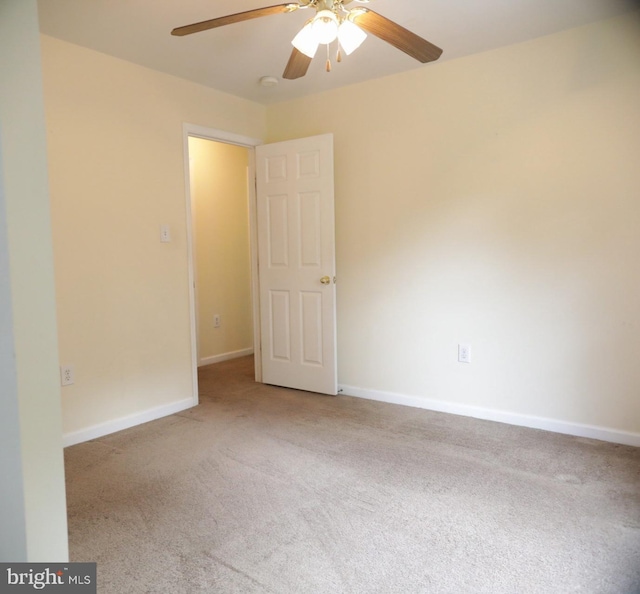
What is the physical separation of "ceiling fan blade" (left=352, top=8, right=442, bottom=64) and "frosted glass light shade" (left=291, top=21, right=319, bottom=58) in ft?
0.60

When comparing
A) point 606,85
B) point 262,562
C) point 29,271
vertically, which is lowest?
point 262,562

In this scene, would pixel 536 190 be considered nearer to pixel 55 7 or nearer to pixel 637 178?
pixel 637 178

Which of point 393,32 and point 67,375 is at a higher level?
point 393,32

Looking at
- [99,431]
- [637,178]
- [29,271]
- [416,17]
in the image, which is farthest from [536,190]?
[99,431]

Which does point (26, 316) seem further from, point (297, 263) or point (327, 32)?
point (297, 263)

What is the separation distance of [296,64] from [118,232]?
1587mm

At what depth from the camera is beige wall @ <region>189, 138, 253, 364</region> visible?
4.88 m

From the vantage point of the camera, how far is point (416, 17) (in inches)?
97.7

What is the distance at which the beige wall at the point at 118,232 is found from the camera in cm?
274

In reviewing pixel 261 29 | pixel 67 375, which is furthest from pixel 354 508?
pixel 261 29

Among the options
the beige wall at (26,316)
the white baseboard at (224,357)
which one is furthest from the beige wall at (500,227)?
the beige wall at (26,316)

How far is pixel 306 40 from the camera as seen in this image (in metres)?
1.94

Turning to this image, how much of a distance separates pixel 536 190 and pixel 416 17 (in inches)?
48.7

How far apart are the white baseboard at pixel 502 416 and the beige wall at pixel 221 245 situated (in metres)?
1.86
